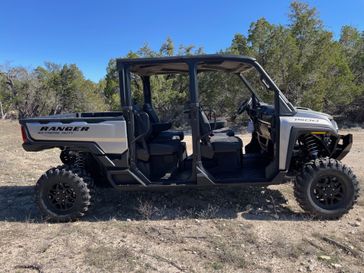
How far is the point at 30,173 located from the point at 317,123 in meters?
5.67

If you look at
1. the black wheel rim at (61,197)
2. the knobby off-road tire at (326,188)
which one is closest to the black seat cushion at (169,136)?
the black wheel rim at (61,197)

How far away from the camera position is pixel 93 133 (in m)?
4.39

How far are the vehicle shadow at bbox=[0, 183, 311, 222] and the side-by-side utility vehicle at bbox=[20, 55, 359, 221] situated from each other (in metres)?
0.38

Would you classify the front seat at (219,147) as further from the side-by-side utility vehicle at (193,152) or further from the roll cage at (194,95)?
the roll cage at (194,95)

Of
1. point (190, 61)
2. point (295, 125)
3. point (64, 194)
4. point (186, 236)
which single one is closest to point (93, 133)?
point (64, 194)

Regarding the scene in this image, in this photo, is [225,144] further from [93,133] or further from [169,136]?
[93,133]

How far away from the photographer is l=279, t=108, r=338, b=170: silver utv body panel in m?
4.14

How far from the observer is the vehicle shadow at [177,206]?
451 centimetres

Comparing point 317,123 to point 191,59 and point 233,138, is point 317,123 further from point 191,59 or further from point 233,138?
point 191,59

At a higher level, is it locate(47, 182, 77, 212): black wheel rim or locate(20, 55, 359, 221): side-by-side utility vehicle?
locate(20, 55, 359, 221): side-by-side utility vehicle

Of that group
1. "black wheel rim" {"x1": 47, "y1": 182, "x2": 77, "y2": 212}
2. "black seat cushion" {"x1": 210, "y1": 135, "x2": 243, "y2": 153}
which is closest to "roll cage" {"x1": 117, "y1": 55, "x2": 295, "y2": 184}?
"black seat cushion" {"x1": 210, "y1": 135, "x2": 243, "y2": 153}

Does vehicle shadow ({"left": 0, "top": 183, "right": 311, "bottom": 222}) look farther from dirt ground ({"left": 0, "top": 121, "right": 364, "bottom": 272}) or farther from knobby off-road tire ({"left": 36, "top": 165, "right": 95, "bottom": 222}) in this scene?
knobby off-road tire ({"left": 36, "top": 165, "right": 95, "bottom": 222})

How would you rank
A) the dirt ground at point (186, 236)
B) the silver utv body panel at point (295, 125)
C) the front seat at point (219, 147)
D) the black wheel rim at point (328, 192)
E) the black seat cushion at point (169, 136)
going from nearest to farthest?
1. the dirt ground at point (186, 236)
2. the silver utv body panel at point (295, 125)
3. the black wheel rim at point (328, 192)
4. the front seat at point (219, 147)
5. the black seat cushion at point (169, 136)

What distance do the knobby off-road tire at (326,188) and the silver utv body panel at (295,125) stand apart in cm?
33
